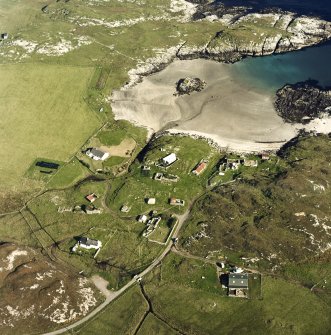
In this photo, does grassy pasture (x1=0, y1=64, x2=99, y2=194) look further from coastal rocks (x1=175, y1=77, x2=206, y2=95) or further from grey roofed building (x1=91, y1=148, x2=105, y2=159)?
coastal rocks (x1=175, y1=77, x2=206, y2=95)

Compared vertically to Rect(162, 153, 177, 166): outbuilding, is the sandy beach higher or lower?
lower

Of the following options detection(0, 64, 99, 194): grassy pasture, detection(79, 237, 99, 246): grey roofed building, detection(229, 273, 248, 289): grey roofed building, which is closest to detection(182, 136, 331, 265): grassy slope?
detection(229, 273, 248, 289): grey roofed building

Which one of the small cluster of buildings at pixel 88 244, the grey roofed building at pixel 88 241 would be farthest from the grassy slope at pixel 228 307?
the grey roofed building at pixel 88 241

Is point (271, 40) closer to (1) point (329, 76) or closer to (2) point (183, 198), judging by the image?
(1) point (329, 76)

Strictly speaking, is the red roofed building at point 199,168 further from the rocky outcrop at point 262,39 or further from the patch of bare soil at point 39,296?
the rocky outcrop at point 262,39

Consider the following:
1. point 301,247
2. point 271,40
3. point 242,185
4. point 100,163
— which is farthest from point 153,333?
point 271,40

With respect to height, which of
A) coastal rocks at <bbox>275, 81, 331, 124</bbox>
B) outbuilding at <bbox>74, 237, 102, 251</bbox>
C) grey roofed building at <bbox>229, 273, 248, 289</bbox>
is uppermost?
outbuilding at <bbox>74, 237, 102, 251</bbox>
